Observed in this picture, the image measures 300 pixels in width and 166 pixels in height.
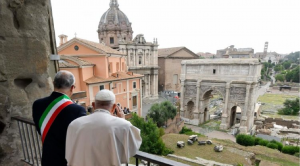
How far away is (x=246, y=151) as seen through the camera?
1241cm

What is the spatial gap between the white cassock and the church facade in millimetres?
25752

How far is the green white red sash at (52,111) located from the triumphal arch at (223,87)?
20531 mm

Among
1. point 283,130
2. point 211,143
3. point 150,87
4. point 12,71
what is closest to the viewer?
point 12,71

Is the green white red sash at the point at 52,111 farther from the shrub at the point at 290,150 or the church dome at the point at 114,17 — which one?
the church dome at the point at 114,17

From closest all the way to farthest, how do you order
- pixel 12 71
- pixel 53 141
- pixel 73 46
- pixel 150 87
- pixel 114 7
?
pixel 53 141, pixel 12 71, pixel 73 46, pixel 150 87, pixel 114 7

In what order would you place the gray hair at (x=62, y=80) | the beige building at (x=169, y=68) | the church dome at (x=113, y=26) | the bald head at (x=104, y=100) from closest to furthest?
the bald head at (x=104, y=100)
the gray hair at (x=62, y=80)
the church dome at (x=113, y=26)
the beige building at (x=169, y=68)

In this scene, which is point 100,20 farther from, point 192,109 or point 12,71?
point 12,71

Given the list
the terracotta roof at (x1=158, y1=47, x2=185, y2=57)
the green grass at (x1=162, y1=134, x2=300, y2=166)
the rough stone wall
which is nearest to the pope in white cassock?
the rough stone wall

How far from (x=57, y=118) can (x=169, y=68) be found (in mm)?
36634

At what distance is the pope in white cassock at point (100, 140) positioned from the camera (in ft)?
4.70

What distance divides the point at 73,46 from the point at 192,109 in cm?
1728

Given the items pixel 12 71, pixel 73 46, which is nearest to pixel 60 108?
pixel 12 71

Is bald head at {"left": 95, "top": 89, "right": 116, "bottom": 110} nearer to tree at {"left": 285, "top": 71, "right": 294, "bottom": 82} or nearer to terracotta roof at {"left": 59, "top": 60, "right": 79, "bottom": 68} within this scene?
terracotta roof at {"left": 59, "top": 60, "right": 79, "bottom": 68}

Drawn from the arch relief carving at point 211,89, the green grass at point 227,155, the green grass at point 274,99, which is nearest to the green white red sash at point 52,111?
the green grass at point 227,155
